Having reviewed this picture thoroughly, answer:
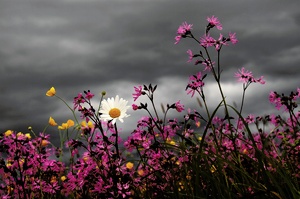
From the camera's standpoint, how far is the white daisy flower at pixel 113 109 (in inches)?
165

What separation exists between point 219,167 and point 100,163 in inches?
50.0

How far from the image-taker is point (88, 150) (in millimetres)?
4215

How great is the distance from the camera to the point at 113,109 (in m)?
4.30

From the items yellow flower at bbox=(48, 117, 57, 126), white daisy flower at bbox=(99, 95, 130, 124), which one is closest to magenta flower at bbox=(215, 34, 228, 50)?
white daisy flower at bbox=(99, 95, 130, 124)

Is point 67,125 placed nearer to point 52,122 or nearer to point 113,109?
point 52,122

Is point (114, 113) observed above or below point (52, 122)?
below

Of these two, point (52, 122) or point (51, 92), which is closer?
point (51, 92)

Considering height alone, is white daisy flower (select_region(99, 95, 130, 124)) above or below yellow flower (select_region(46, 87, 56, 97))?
below

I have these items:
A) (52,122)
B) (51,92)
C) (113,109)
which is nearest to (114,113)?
(113,109)

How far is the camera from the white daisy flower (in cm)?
420

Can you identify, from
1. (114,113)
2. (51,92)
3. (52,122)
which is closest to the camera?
(114,113)

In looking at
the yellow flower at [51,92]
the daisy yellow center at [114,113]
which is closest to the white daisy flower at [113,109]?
the daisy yellow center at [114,113]

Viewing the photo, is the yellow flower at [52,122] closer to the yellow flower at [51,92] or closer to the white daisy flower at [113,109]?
the yellow flower at [51,92]

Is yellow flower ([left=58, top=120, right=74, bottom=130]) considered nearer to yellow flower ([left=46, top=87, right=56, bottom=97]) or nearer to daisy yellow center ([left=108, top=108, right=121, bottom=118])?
yellow flower ([left=46, top=87, right=56, bottom=97])
